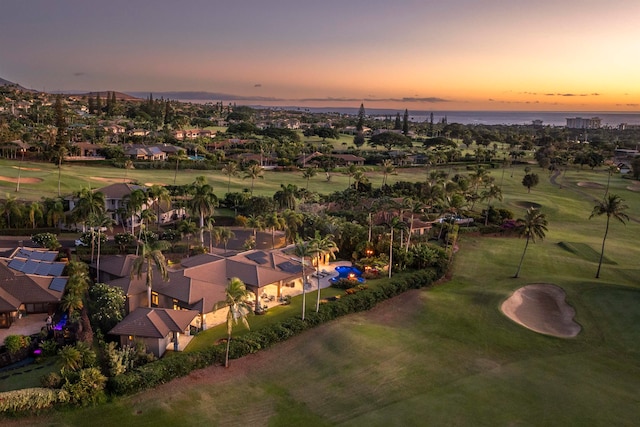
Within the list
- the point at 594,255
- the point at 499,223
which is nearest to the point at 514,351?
the point at 594,255

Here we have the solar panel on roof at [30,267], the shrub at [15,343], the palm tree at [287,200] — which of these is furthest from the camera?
the palm tree at [287,200]

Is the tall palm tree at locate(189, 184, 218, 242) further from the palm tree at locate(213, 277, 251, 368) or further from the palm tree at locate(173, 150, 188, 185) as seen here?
the palm tree at locate(173, 150, 188, 185)

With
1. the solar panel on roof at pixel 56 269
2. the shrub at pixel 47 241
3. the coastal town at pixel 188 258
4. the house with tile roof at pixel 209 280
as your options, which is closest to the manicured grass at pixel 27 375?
the coastal town at pixel 188 258

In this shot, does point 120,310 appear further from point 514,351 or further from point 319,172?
point 319,172

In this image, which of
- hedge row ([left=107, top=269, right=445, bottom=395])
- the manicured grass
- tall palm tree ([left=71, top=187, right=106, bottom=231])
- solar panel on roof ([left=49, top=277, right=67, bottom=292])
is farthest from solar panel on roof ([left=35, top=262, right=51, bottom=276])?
hedge row ([left=107, top=269, right=445, bottom=395])

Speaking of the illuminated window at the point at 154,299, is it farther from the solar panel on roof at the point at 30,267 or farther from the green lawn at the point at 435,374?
the solar panel on roof at the point at 30,267

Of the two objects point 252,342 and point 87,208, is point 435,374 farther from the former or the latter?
point 87,208

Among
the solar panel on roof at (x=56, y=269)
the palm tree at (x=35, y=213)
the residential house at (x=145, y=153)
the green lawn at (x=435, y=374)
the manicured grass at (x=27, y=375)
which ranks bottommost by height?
the manicured grass at (x=27, y=375)
